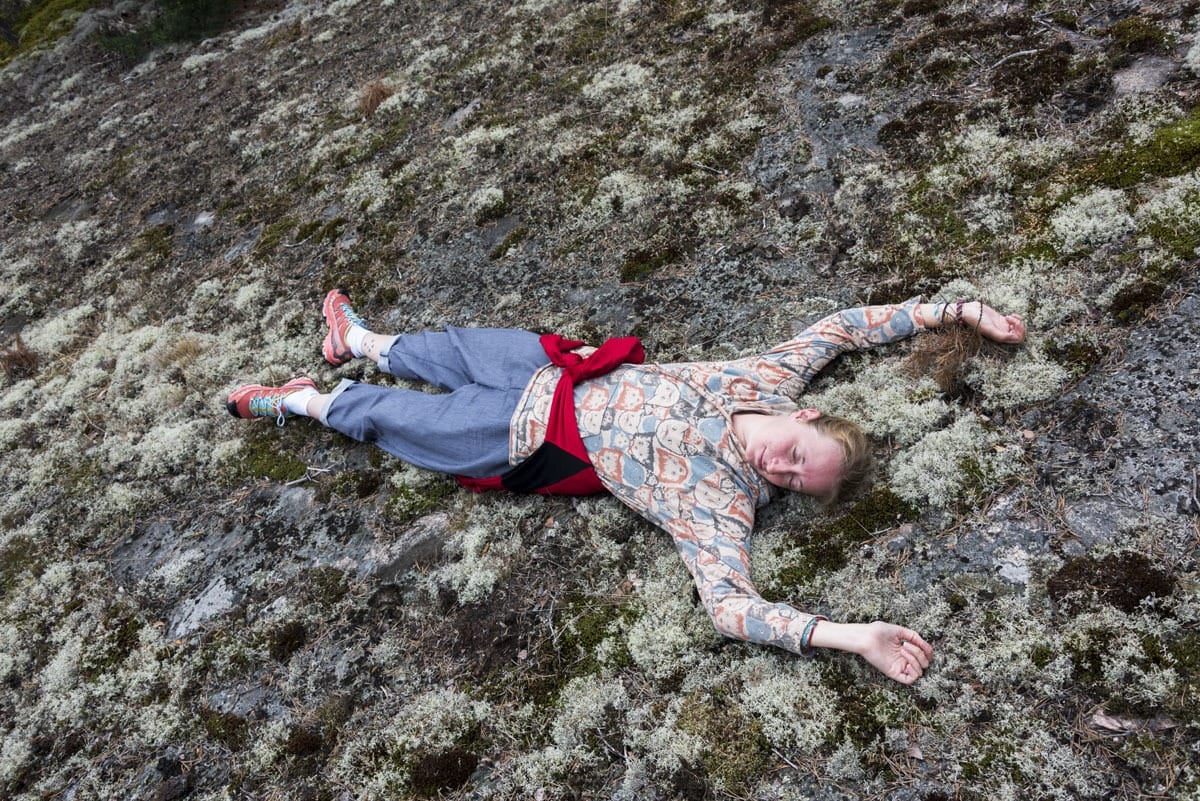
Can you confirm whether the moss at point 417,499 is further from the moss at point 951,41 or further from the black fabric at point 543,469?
the moss at point 951,41

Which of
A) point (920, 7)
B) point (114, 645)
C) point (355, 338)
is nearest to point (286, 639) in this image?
point (114, 645)

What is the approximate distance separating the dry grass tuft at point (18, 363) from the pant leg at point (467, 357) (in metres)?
5.25

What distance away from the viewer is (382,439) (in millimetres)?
5859

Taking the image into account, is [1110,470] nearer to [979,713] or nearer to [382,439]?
[979,713]

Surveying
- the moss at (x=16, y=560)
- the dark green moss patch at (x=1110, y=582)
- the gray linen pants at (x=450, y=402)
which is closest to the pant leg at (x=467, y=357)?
the gray linen pants at (x=450, y=402)

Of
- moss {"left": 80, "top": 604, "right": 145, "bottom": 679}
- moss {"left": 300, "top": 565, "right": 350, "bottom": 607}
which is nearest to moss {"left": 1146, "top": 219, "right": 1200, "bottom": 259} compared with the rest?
moss {"left": 300, "top": 565, "right": 350, "bottom": 607}

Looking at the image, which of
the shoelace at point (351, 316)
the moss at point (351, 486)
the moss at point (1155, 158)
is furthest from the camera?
the shoelace at point (351, 316)

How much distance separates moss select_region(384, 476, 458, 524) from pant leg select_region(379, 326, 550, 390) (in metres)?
0.86

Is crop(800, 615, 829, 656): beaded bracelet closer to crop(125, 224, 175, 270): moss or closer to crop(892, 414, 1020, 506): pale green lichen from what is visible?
crop(892, 414, 1020, 506): pale green lichen

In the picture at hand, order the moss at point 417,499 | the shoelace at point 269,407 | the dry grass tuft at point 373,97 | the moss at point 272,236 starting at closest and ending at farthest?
the moss at point 417,499 < the shoelace at point 269,407 < the moss at point 272,236 < the dry grass tuft at point 373,97

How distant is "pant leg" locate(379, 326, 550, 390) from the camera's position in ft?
18.0

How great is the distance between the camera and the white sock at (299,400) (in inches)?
248


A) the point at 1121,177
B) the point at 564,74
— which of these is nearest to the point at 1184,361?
the point at 1121,177

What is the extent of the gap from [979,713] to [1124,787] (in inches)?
22.6
